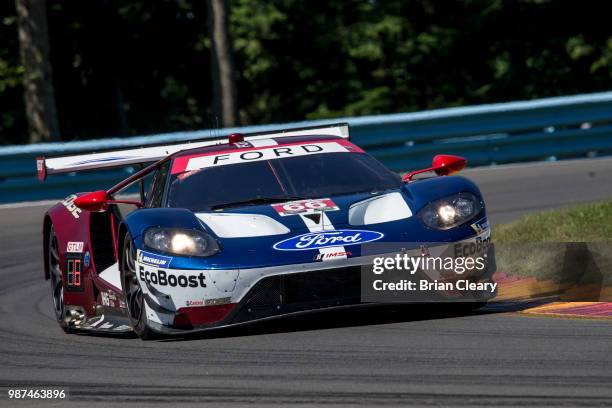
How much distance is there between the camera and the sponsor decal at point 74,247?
27.8ft

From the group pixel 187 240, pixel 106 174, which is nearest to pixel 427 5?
pixel 106 174

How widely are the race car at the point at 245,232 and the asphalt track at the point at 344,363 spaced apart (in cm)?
19

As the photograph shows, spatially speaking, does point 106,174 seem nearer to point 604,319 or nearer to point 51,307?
point 51,307

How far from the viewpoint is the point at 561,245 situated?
855 cm

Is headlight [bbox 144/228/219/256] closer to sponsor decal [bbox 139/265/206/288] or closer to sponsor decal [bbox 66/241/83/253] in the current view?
sponsor decal [bbox 139/265/206/288]

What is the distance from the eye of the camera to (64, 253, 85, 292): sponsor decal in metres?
8.48

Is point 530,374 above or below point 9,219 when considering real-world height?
above

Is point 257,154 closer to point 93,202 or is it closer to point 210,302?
point 93,202

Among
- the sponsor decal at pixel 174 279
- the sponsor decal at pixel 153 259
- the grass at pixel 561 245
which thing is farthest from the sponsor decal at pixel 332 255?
the grass at pixel 561 245

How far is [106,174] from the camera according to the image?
16.1 meters

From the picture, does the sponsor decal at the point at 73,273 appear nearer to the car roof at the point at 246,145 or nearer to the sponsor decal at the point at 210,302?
the car roof at the point at 246,145

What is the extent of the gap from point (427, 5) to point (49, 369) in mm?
26087

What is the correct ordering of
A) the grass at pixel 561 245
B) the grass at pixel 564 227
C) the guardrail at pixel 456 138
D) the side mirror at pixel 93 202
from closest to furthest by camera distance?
1. the side mirror at pixel 93 202
2. the grass at pixel 561 245
3. the grass at pixel 564 227
4. the guardrail at pixel 456 138

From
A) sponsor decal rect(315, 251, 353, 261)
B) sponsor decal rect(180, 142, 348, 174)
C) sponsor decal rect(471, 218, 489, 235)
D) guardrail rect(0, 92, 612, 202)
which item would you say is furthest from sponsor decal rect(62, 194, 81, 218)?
guardrail rect(0, 92, 612, 202)
